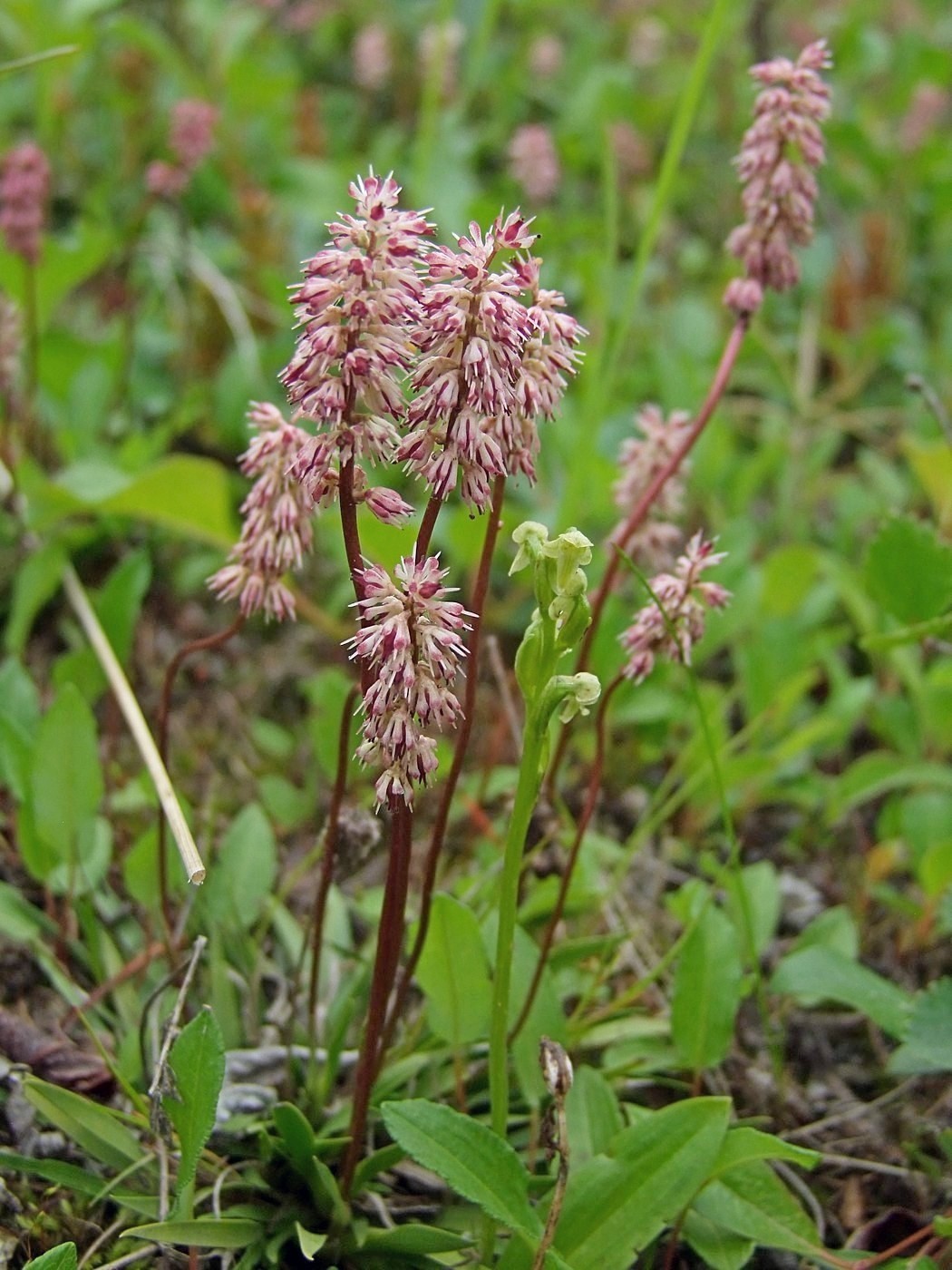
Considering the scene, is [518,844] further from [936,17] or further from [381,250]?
[936,17]

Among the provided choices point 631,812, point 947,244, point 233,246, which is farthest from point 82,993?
point 947,244

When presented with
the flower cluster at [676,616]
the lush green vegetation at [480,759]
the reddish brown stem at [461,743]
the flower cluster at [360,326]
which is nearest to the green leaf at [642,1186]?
the lush green vegetation at [480,759]

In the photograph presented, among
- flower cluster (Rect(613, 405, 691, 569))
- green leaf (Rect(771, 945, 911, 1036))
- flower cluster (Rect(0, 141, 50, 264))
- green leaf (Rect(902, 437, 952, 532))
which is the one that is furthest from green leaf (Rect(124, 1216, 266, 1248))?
green leaf (Rect(902, 437, 952, 532))

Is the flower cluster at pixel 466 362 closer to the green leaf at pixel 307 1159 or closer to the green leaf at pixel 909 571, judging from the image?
the green leaf at pixel 307 1159

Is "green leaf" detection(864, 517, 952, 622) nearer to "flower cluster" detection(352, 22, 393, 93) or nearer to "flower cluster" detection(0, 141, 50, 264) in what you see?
"flower cluster" detection(0, 141, 50, 264)

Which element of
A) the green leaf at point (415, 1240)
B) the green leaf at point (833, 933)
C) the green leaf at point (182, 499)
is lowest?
the green leaf at point (415, 1240)

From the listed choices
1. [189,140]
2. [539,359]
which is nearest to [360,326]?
[539,359]
